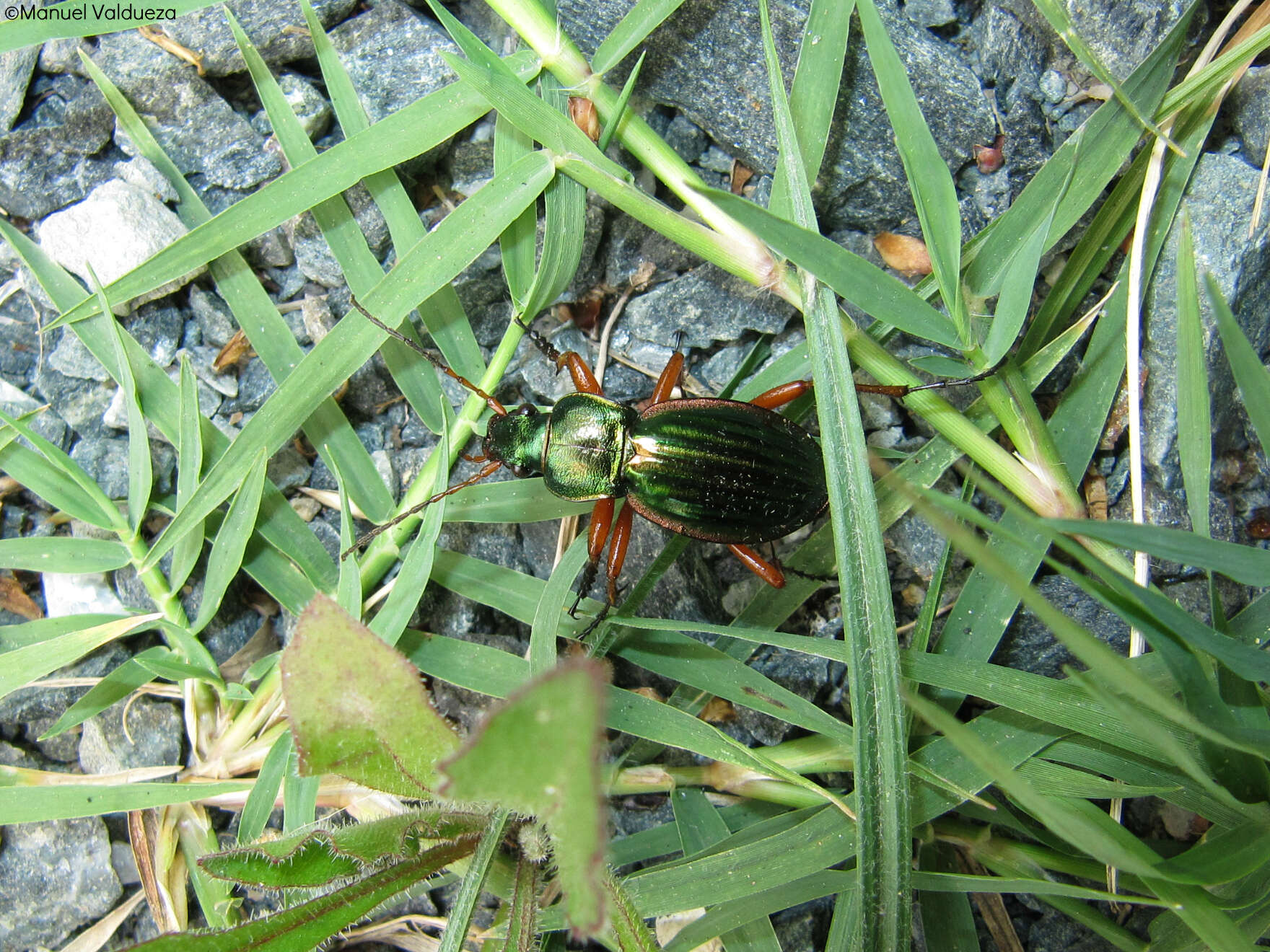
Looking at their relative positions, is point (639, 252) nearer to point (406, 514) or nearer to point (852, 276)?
point (852, 276)

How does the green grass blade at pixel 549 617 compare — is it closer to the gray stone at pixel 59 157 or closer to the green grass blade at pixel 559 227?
the green grass blade at pixel 559 227

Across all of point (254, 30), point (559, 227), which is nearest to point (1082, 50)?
point (559, 227)

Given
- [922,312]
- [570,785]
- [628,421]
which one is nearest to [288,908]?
[570,785]

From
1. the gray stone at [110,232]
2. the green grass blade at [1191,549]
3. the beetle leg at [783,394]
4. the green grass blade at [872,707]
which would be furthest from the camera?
the gray stone at [110,232]

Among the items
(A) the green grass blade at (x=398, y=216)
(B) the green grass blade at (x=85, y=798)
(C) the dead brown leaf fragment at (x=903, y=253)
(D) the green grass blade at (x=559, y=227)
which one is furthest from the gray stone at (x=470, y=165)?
(B) the green grass blade at (x=85, y=798)

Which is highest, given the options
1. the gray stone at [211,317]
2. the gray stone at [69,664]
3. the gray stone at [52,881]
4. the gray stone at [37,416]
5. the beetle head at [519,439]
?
the beetle head at [519,439]

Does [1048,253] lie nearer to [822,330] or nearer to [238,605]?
[822,330]
